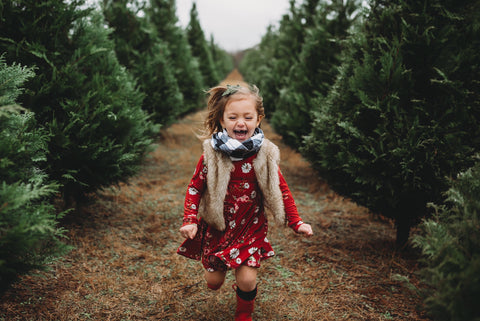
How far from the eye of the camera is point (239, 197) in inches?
104

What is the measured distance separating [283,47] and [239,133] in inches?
349

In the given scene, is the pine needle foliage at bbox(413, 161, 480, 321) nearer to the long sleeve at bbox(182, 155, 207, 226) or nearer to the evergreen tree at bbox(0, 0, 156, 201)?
the long sleeve at bbox(182, 155, 207, 226)

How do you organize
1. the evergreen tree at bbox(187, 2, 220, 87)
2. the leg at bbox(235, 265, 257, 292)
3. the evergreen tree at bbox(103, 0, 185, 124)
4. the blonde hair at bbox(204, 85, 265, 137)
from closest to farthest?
the leg at bbox(235, 265, 257, 292), the blonde hair at bbox(204, 85, 265, 137), the evergreen tree at bbox(103, 0, 185, 124), the evergreen tree at bbox(187, 2, 220, 87)

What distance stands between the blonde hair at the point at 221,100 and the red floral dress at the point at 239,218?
0.44 meters

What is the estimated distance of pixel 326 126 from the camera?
4215 mm

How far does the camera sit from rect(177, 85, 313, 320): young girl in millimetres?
2529

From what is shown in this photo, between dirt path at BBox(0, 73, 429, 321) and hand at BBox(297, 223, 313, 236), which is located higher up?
hand at BBox(297, 223, 313, 236)

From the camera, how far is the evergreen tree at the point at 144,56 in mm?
7605

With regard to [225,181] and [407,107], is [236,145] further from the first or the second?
[407,107]

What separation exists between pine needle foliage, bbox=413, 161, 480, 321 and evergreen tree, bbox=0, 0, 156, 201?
3.45 meters

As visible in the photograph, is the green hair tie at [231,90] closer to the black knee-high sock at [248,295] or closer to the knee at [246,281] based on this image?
the knee at [246,281]

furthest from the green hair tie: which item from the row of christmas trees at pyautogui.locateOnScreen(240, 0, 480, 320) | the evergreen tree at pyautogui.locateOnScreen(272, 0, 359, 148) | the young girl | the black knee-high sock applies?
the evergreen tree at pyautogui.locateOnScreen(272, 0, 359, 148)

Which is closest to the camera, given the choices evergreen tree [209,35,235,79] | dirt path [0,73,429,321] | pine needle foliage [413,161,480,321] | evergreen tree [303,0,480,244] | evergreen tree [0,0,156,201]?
pine needle foliage [413,161,480,321]

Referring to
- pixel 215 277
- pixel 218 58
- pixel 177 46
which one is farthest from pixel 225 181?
pixel 218 58
